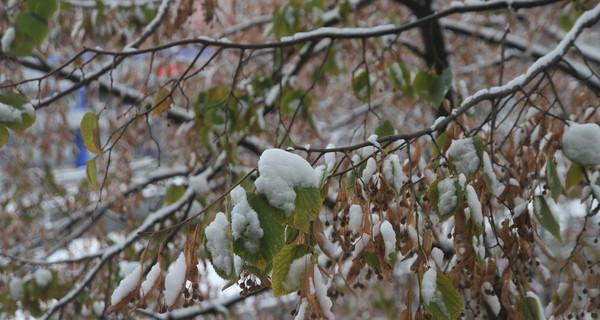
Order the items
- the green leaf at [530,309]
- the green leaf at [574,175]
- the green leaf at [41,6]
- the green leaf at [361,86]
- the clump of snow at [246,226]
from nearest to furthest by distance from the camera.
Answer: the clump of snow at [246,226] < the green leaf at [530,309] < the green leaf at [574,175] < the green leaf at [41,6] < the green leaf at [361,86]

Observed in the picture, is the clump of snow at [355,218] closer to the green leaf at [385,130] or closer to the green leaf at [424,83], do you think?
the green leaf at [385,130]

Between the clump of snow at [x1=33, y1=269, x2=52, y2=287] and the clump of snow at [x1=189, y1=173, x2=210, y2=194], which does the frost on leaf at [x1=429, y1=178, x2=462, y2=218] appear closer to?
the clump of snow at [x1=189, y1=173, x2=210, y2=194]

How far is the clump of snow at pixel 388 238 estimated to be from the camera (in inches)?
33.9

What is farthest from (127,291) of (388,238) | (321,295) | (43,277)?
(43,277)

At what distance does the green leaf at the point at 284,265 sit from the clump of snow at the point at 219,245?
8 centimetres

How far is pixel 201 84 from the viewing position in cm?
409

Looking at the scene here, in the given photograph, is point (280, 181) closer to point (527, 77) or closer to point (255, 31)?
point (527, 77)

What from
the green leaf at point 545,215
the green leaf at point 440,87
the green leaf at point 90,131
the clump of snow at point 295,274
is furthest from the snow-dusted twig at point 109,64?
the green leaf at point 545,215

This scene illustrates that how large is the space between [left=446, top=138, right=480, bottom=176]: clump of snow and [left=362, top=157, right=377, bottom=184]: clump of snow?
0.46ft

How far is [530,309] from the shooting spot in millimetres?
1000

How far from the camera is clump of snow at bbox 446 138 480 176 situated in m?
0.98

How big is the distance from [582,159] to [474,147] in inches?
9.3

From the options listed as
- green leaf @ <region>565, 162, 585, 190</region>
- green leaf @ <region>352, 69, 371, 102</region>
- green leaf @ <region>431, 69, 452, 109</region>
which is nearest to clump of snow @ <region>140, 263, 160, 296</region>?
green leaf @ <region>565, 162, 585, 190</region>

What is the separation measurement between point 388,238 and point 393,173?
109 millimetres
